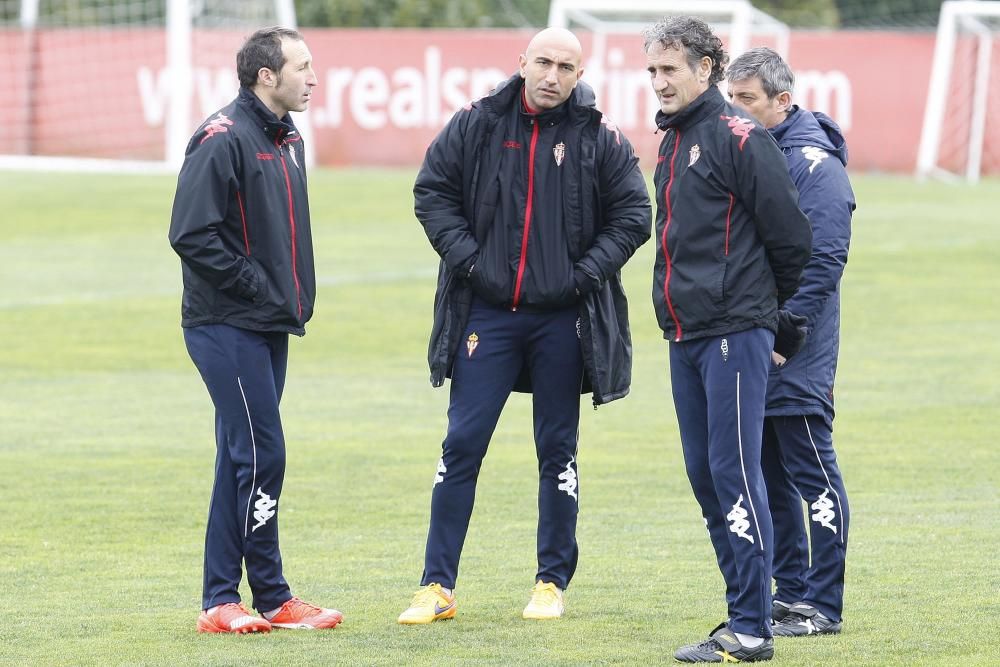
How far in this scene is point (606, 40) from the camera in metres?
33.9

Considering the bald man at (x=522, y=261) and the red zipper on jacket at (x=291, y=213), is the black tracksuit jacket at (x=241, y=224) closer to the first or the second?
the red zipper on jacket at (x=291, y=213)

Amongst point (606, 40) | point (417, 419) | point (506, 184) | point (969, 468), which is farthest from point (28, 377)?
point (606, 40)

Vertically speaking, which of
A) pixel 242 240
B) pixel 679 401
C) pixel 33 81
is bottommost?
pixel 33 81

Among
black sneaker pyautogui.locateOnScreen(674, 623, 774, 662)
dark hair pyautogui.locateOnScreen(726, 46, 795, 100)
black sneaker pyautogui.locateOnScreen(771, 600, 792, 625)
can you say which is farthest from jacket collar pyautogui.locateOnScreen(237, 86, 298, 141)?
black sneaker pyautogui.locateOnScreen(771, 600, 792, 625)

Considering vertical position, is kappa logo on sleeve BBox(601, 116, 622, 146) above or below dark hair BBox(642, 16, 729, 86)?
below

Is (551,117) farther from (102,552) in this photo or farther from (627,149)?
(102,552)

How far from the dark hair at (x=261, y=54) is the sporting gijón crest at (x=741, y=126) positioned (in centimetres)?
161

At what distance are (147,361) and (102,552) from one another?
7019 millimetres

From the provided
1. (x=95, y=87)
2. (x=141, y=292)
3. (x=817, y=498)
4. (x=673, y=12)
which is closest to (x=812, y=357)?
(x=817, y=498)

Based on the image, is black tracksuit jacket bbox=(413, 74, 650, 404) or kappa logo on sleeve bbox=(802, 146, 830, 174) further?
black tracksuit jacket bbox=(413, 74, 650, 404)

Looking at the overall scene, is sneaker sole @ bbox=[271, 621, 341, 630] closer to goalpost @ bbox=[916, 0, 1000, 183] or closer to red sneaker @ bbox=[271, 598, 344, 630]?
red sneaker @ bbox=[271, 598, 344, 630]

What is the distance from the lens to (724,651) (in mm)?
5734

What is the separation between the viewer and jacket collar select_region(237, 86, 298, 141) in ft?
20.4

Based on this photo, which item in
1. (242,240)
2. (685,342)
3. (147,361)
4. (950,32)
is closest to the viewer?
(685,342)
